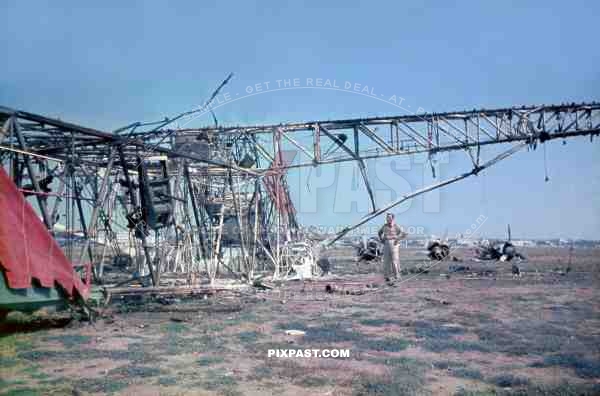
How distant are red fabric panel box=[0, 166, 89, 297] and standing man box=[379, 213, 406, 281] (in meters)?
9.72

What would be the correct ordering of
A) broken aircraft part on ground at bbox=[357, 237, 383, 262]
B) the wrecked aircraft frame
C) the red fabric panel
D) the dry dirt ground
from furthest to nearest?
broken aircraft part on ground at bbox=[357, 237, 383, 262] < the wrecked aircraft frame < the red fabric panel < the dry dirt ground

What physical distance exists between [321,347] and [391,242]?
841 cm

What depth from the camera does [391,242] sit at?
46.8ft

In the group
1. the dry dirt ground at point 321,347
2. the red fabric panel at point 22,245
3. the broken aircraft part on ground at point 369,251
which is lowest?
the dry dirt ground at point 321,347

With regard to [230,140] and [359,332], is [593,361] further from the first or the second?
[230,140]

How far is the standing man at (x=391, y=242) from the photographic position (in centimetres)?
1427

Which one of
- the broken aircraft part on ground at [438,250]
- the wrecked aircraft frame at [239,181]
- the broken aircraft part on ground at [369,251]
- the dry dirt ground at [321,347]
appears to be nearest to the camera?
the dry dirt ground at [321,347]

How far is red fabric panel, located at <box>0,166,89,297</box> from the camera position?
19.5 ft

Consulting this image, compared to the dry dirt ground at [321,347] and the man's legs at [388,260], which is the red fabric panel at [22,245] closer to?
the dry dirt ground at [321,347]

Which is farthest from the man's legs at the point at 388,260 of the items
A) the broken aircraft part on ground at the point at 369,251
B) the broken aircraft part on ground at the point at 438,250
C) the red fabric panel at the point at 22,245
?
the broken aircraft part on ground at the point at 369,251

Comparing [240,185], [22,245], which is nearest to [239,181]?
[240,185]

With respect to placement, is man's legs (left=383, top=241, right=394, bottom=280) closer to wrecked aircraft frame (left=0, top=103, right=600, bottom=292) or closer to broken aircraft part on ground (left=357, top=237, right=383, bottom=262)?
wrecked aircraft frame (left=0, top=103, right=600, bottom=292)

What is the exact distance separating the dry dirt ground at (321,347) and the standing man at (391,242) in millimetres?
3625

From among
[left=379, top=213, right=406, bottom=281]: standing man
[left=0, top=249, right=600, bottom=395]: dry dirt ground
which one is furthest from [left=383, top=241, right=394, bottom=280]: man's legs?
[left=0, top=249, right=600, bottom=395]: dry dirt ground
